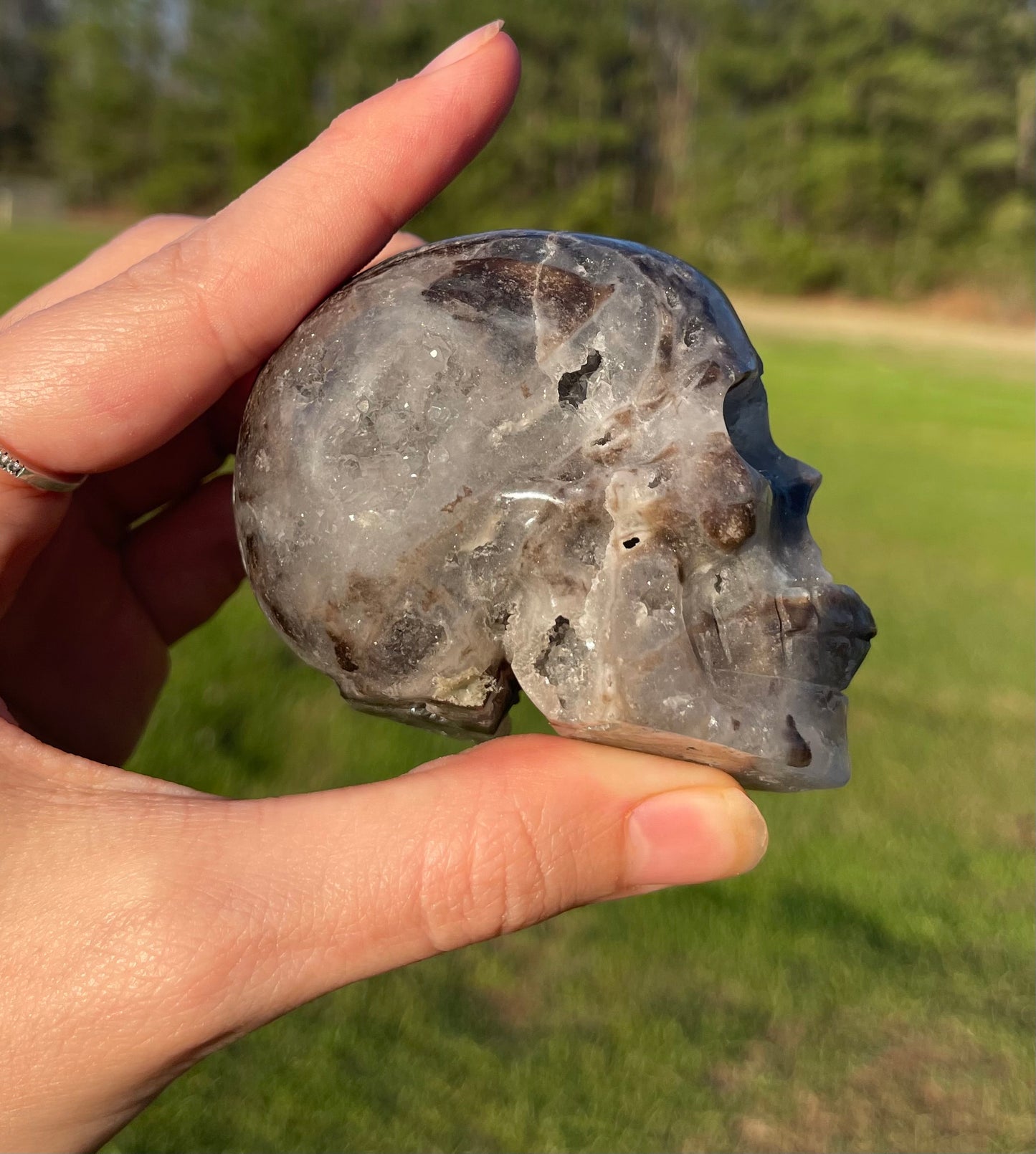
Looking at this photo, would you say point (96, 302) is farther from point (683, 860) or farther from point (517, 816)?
point (683, 860)

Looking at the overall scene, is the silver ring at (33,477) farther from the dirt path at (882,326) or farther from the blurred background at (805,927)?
the dirt path at (882,326)

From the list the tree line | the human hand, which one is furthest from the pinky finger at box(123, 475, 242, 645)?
the tree line

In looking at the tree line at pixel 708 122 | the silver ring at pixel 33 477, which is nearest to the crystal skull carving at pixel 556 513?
the silver ring at pixel 33 477

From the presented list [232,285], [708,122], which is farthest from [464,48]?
[708,122]

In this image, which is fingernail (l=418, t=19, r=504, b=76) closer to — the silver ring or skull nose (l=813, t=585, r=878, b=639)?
the silver ring

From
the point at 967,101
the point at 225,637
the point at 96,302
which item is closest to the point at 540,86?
the point at 967,101

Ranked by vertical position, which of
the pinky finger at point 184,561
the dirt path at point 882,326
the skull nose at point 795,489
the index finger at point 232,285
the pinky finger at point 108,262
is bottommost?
the dirt path at point 882,326
